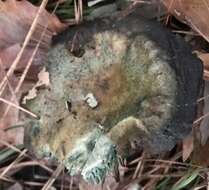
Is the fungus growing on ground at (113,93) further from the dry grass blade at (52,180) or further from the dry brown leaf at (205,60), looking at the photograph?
the dry grass blade at (52,180)

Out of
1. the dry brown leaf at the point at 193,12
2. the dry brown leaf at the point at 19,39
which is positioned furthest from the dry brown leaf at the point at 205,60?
the dry brown leaf at the point at 19,39

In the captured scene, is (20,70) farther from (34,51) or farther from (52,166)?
(52,166)

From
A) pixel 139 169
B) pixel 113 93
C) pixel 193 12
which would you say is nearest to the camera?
pixel 113 93

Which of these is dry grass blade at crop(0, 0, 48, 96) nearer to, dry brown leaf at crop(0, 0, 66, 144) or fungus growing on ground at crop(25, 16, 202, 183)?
dry brown leaf at crop(0, 0, 66, 144)

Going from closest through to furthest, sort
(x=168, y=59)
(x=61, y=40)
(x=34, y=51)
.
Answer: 1. (x=168, y=59)
2. (x=61, y=40)
3. (x=34, y=51)

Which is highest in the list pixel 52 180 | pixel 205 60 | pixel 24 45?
pixel 24 45

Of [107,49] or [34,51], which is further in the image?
[34,51]

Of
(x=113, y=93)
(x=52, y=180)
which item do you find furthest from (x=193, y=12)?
(x=52, y=180)

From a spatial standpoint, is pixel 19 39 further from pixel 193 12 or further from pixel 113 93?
pixel 193 12

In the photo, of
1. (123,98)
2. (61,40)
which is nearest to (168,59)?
(123,98)
